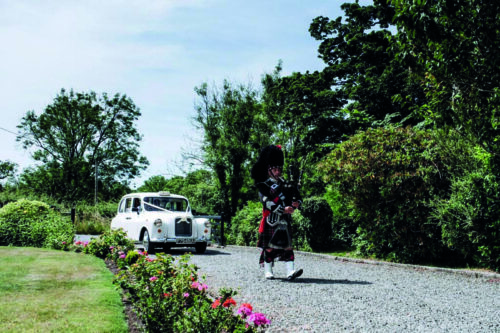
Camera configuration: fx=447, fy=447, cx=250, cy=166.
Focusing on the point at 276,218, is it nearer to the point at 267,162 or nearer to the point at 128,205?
the point at 267,162

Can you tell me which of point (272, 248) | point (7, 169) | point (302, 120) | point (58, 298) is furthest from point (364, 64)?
point (7, 169)

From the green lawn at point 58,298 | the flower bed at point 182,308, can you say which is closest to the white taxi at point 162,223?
the green lawn at point 58,298

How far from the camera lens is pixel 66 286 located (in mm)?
6617

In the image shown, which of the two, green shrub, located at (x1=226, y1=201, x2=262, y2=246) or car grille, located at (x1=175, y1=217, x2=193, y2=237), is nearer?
car grille, located at (x1=175, y1=217, x2=193, y2=237)

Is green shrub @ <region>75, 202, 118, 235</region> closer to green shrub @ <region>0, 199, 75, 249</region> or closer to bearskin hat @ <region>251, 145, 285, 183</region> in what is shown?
green shrub @ <region>0, 199, 75, 249</region>

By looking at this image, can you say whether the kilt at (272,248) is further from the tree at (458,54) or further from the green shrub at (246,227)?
the green shrub at (246,227)

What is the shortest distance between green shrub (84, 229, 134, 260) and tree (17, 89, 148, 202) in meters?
33.5

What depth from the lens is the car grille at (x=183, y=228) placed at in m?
13.0

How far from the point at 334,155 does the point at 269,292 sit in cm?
519

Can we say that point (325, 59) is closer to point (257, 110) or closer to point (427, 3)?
point (257, 110)

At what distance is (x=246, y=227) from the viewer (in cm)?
1546

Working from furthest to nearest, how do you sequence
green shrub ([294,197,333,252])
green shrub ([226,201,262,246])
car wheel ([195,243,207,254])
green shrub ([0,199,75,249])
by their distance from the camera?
green shrub ([226,201,262,246])
green shrub ([0,199,75,249])
car wheel ([195,243,207,254])
green shrub ([294,197,333,252])

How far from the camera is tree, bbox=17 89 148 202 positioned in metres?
45.3

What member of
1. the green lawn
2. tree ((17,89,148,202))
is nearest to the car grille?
the green lawn
